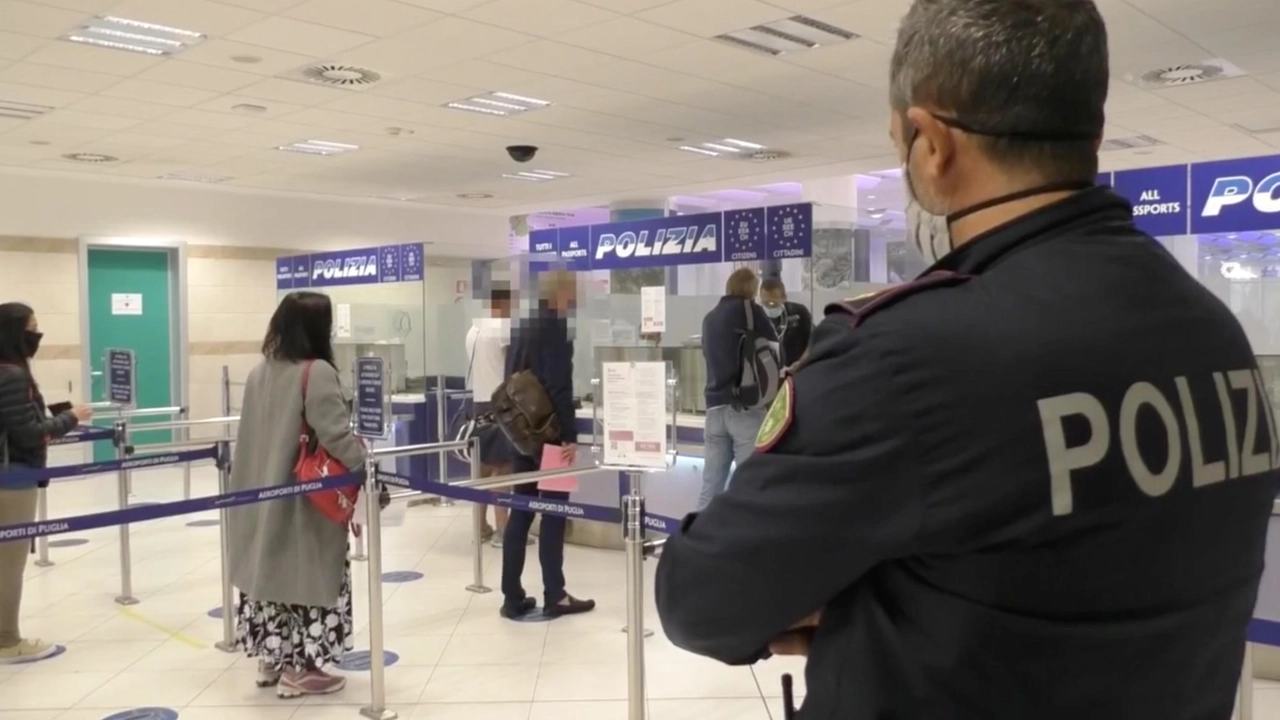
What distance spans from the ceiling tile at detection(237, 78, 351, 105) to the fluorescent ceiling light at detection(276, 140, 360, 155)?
5.47 feet

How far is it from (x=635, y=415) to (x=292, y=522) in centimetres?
133

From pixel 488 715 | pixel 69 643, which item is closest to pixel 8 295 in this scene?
pixel 69 643

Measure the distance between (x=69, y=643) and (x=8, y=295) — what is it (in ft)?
22.3

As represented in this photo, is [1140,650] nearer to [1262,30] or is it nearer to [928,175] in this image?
[928,175]

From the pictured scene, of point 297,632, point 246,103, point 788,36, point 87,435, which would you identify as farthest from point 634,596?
point 246,103

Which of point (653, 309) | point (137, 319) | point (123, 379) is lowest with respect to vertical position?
point (123, 379)

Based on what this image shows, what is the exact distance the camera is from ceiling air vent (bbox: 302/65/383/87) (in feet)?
21.4

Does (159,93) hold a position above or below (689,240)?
above

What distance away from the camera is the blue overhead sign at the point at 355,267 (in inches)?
322

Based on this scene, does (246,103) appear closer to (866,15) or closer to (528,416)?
(528,416)

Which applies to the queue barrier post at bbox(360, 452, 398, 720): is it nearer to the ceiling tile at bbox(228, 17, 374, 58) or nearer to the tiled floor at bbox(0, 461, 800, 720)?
the tiled floor at bbox(0, 461, 800, 720)

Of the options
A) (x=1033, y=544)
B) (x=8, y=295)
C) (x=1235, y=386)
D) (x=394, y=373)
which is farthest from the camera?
(x=8, y=295)

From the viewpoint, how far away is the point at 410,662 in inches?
169

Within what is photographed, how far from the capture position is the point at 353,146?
915cm
